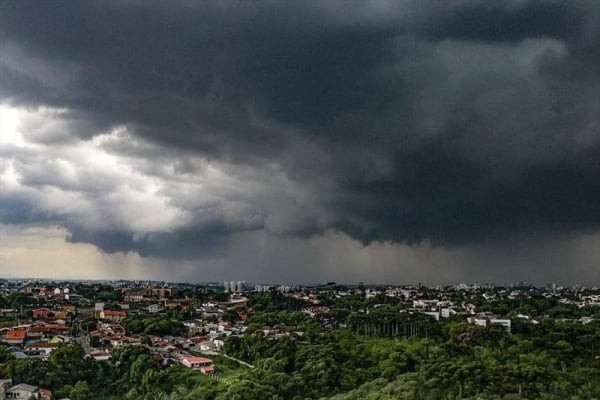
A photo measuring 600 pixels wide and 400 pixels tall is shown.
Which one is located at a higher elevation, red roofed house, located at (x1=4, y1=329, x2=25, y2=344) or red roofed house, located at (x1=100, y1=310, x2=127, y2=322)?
red roofed house, located at (x1=100, y1=310, x2=127, y2=322)

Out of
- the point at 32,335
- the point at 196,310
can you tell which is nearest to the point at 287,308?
the point at 196,310

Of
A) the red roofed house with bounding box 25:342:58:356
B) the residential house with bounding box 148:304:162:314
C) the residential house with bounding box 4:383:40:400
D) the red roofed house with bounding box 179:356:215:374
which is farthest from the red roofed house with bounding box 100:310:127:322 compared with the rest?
the residential house with bounding box 4:383:40:400

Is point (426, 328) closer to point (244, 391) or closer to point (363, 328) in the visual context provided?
point (363, 328)

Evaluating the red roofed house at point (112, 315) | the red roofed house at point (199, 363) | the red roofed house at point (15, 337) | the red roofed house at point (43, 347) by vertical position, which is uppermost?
the red roofed house at point (112, 315)

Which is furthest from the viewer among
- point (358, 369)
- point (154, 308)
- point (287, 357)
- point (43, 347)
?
point (154, 308)

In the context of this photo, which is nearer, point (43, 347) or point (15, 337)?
point (43, 347)

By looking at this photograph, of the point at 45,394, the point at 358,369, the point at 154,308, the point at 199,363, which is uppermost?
the point at 154,308

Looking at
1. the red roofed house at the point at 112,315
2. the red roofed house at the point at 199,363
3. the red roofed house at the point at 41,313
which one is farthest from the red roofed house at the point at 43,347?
the red roofed house at the point at 41,313

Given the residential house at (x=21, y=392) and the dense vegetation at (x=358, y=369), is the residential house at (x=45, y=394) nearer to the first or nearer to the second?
the residential house at (x=21, y=392)

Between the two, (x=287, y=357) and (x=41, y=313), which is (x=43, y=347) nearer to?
(x=287, y=357)

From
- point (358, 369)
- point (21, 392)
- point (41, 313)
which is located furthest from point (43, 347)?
point (358, 369)

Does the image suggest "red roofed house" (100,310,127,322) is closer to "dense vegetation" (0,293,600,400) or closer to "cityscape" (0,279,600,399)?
"cityscape" (0,279,600,399)

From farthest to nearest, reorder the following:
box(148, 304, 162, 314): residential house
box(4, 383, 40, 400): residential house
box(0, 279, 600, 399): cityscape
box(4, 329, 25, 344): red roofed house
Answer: box(148, 304, 162, 314): residential house, box(4, 329, 25, 344): red roofed house, box(4, 383, 40, 400): residential house, box(0, 279, 600, 399): cityscape
